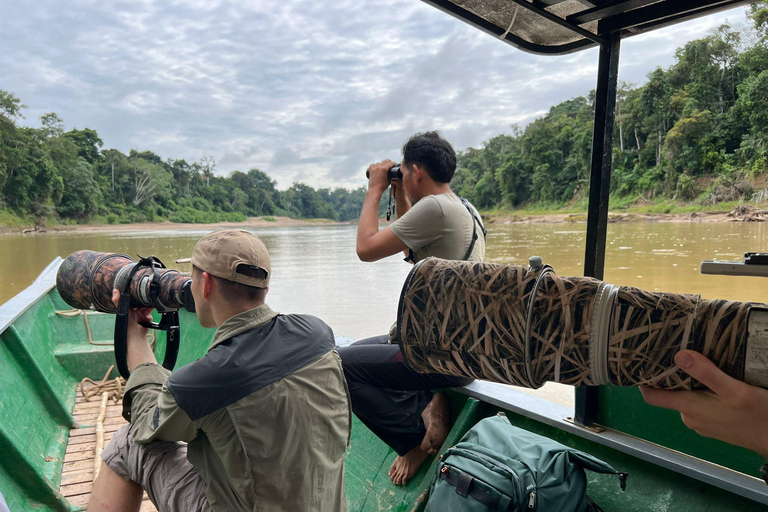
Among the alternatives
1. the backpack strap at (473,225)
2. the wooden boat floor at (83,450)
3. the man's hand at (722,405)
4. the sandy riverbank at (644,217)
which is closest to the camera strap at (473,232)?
the backpack strap at (473,225)

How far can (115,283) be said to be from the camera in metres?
1.37

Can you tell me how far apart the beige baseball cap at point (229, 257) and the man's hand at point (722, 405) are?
823 millimetres

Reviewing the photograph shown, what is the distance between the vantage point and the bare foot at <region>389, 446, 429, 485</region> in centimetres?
170

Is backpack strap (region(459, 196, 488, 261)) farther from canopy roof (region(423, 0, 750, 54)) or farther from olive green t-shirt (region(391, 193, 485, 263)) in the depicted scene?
canopy roof (region(423, 0, 750, 54))

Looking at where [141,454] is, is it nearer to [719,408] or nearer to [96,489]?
[96,489]

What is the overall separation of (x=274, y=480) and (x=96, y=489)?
2.04ft

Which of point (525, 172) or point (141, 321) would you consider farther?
point (525, 172)

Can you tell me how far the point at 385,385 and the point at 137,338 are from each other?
0.75 metres

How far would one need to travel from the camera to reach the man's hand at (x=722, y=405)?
1.96ft

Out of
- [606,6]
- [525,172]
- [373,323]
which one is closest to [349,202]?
[525,172]

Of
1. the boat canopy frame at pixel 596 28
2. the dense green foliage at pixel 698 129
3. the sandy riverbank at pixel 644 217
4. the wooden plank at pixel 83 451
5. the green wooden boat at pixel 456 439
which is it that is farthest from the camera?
the sandy riverbank at pixel 644 217

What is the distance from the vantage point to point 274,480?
3.34 ft

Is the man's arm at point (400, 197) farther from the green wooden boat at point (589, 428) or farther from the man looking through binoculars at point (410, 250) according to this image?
the green wooden boat at point (589, 428)

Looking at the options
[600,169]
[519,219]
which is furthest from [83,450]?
[519,219]
